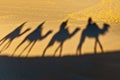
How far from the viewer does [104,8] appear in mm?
12633

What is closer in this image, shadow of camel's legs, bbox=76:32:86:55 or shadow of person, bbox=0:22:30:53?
shadow of camel's legs, bbox=76:32:86:55

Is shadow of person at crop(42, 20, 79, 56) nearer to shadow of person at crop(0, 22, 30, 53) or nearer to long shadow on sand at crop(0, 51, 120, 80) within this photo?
long shadow on sand at crop(0, 51, 120, 80)

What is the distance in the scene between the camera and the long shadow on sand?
7602 millimetres

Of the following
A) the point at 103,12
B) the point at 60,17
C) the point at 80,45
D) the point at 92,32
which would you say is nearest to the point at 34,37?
the point at 80,45

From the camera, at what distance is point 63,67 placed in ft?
26.3

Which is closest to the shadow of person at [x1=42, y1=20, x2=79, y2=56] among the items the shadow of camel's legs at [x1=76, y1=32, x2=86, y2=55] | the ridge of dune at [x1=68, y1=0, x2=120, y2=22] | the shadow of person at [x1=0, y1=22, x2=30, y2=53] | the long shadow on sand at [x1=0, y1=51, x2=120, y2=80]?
the shadow of camel's legs at [x1=76, y1=32, x2=86, y2=55]

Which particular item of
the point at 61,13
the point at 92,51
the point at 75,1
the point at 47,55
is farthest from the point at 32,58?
the point at 75,1

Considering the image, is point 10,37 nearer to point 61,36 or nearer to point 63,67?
point 61,36

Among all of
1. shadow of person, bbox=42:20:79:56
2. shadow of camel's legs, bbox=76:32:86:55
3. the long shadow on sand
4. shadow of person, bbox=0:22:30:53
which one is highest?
shadow of person, bbox=0:22:30:53

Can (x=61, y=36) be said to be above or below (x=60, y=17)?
below

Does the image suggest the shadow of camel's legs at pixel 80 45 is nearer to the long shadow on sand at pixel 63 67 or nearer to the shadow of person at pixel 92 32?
the shadow of person at pixel 92 32

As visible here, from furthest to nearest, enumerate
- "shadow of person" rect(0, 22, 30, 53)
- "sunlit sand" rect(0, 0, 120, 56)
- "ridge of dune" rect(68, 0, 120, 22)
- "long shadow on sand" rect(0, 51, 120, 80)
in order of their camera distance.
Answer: "ridge of dune" rect(68, 0, 120, 22)
"shadow of person" rect(0, 22, 30, 53)
"sunlit sand" rect(0, 0, 120, 56)
"long shadow on sand" rect(0, 51, 120, 80)

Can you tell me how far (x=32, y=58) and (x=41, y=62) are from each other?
0.44 metres

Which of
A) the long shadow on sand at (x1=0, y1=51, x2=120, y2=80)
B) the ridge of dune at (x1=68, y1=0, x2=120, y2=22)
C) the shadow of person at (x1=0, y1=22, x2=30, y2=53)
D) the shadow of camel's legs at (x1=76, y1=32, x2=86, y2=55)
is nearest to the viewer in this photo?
the long shadow on sand at (x1=0, y1=51, x2=120, y2=80)
